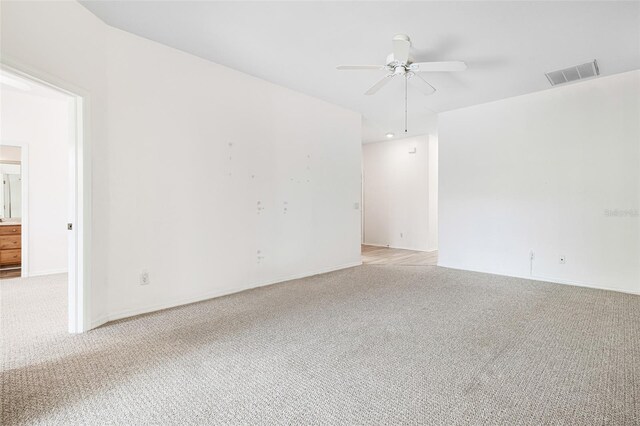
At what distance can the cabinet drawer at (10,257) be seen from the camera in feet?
16.0

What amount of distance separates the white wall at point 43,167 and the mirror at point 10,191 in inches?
53.4

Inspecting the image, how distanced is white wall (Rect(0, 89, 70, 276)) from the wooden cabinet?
85cm

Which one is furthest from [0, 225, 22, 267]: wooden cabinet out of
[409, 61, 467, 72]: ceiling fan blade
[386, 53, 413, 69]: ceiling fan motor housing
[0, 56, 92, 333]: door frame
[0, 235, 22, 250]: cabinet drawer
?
[409, 61, 467, 72]: ceiling fan blade

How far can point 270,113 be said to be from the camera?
3975 millimetres

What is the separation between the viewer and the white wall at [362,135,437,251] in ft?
22.6

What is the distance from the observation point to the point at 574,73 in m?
3.57

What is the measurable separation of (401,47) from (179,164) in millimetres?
2398

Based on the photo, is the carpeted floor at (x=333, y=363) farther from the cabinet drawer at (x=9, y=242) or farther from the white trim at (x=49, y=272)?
the cabinet drawer at (x=9, y=242)

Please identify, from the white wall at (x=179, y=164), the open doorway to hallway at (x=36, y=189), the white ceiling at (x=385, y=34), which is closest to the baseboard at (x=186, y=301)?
the white wall at (x=179, y=164)

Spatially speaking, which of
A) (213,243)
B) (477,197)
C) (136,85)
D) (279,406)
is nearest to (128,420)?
(279,406)

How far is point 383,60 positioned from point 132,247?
125 inches

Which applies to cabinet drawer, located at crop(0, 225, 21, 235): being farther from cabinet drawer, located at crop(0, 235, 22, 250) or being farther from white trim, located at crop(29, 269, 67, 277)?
white trim, located at crop(29, 269, 67, 277)

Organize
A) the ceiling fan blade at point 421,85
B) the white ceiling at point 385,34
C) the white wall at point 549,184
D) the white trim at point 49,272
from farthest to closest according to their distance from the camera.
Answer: the white trim at point 49,272
the white wall at point 549,184
the ceiling fan blade at point 421,85
the white ceiling at point 385,34

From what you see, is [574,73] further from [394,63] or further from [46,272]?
[46,272]
